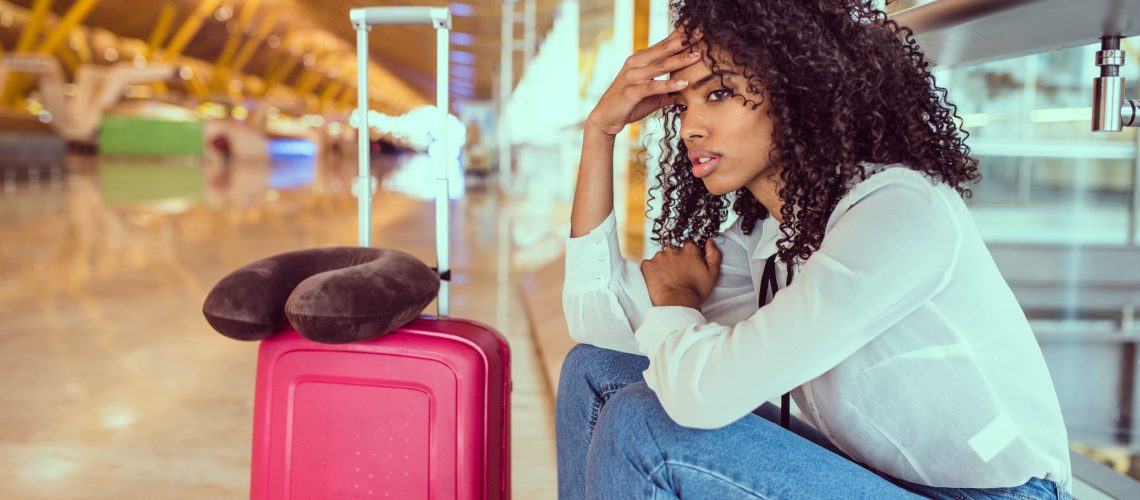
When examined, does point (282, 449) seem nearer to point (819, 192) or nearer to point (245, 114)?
point (819, 192)

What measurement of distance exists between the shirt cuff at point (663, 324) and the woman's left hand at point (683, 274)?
0.09 m

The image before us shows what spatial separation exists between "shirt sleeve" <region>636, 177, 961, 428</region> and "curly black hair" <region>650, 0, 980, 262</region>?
0.33 ft

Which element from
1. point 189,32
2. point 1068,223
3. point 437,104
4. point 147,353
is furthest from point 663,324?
point 189,32

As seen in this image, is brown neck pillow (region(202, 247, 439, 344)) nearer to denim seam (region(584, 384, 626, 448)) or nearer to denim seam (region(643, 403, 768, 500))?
denim seam (region(584, 384, 626, 448))

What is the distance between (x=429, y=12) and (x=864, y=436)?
0.94 meters

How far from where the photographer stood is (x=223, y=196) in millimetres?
11594

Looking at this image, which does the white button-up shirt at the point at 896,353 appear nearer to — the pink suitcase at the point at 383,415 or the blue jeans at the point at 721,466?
the blue jeans at the point at 721,466

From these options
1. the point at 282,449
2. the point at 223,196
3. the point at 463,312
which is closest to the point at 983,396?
the point at 282,449

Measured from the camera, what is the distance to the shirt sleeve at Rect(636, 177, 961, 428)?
997 millimetres

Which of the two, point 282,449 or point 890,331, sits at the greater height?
point 890,331

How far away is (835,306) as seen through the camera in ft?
3.26

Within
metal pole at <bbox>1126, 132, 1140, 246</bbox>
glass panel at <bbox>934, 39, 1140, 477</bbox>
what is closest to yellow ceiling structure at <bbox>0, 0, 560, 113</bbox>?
glass panel at <bbox>934, 39, 1140, 477</bbox>

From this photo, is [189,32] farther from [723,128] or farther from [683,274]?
[723,128]

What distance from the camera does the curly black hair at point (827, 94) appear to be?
3.64ft
